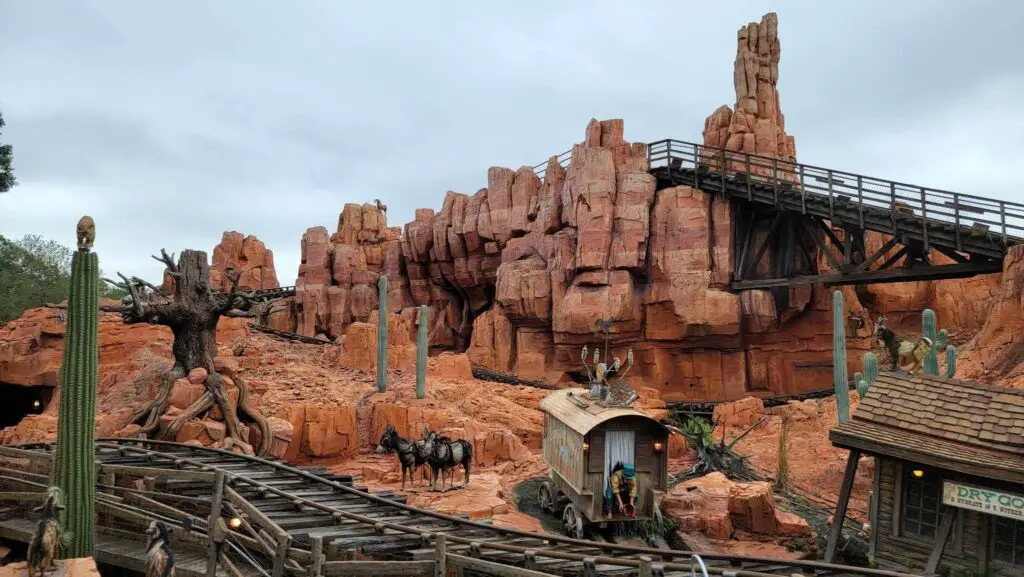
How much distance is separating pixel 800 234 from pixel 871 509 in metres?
20.1

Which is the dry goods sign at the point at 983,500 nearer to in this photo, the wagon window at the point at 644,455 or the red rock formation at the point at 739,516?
the red rock formation at the point at 739,516

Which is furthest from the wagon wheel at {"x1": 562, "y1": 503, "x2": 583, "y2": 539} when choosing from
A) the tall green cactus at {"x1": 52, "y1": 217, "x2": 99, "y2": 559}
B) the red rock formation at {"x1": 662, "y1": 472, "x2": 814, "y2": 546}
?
the tall green cactus at {"x1": 52, "y1": 217, "x2": 99, "y2": 559}

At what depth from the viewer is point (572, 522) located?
1412 cm

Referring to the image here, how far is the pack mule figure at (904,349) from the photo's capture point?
12953mm

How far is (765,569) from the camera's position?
8.84 m

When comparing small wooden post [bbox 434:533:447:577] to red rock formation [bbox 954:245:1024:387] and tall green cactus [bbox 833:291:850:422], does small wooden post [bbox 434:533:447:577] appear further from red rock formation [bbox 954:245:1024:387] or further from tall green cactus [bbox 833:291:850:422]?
red rock formation [bbox 954:245:1024:387]

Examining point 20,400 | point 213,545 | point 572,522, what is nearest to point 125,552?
point 213,545

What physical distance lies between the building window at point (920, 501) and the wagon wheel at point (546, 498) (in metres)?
7.77

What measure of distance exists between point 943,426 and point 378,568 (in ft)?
28.3

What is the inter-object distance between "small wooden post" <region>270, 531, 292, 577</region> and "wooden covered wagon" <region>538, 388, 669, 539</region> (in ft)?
20.9

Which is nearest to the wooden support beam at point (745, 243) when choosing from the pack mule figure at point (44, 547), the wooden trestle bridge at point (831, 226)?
the wooden trestle bridge at point (831, 226)

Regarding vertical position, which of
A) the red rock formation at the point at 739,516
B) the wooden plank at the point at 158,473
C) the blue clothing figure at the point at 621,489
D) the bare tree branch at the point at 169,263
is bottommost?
the red rock formation at the point at 739,516

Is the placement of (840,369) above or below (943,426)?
above

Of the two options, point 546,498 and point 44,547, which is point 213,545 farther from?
point 546,498
